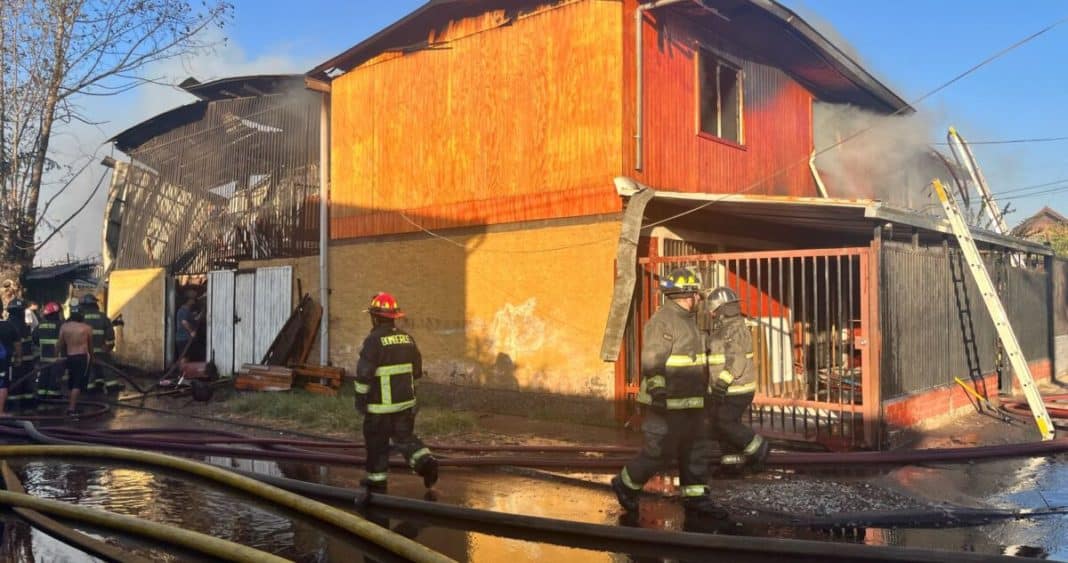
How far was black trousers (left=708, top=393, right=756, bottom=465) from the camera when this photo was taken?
20.4 ft

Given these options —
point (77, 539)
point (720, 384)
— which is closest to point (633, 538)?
point (720, 384)

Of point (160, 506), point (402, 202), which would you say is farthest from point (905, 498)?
point (402, 202)

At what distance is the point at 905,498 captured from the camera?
219 inches

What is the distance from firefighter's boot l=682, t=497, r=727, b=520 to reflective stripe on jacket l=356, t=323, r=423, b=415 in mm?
2279

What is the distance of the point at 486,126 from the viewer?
10797 millimetres

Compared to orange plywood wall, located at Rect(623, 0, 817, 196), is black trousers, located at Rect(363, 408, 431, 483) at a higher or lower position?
lower

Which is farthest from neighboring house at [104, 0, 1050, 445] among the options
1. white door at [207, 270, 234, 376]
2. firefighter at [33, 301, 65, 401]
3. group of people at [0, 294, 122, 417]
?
firefighter at [33, 301, 65, 401]

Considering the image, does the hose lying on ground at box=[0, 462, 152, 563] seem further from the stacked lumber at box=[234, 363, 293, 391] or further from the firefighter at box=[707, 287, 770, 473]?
the stacked lumber at box=[234, 363, 293, 391]

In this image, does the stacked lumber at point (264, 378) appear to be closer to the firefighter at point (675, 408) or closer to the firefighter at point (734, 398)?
the firefighter at point (734, 398)

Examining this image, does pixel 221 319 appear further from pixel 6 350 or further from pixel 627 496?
pixel 627 496

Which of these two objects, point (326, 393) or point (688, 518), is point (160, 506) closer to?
point (688, 518)

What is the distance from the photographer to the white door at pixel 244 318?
14445 mm

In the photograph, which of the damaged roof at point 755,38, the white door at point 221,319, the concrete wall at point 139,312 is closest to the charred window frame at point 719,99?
the damaged roof at point 755,38

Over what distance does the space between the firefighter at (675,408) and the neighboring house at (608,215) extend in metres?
2.62
